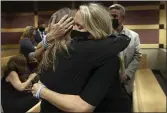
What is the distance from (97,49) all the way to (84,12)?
4.4 inches

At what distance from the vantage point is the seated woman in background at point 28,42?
1643mm

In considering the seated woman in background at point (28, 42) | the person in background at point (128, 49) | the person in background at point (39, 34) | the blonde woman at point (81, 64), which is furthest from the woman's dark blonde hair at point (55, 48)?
the person in background at point (39, 34)

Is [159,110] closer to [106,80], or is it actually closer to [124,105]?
[106,80]

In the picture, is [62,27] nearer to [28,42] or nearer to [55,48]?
[55,48]

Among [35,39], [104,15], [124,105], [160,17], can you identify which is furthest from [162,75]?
[104,15]

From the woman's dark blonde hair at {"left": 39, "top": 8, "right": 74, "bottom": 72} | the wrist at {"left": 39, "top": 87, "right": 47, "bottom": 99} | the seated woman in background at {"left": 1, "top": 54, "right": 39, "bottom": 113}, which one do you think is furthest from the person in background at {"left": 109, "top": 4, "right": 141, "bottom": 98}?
the wrist at {"left": 39, "top": 87, "right": 47, "bottom": 99}

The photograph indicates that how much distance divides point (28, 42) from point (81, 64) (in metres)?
1.16

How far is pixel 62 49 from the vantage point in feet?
2.31

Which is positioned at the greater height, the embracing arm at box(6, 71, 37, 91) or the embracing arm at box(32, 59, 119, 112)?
the embracing arm at box(32, 59, 119, 112)

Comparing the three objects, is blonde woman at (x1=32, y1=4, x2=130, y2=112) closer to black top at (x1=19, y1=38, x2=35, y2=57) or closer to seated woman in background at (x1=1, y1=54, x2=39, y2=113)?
seated woman in background at (x1=1, y1=54, x2=39, y2=113)

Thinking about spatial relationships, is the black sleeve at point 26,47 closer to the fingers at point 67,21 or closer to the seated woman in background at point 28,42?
the seated woman in background at point 28,42

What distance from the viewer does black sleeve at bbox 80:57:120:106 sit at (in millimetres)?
644

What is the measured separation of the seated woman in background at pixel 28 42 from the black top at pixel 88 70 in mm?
921

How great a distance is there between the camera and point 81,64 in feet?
2.17
